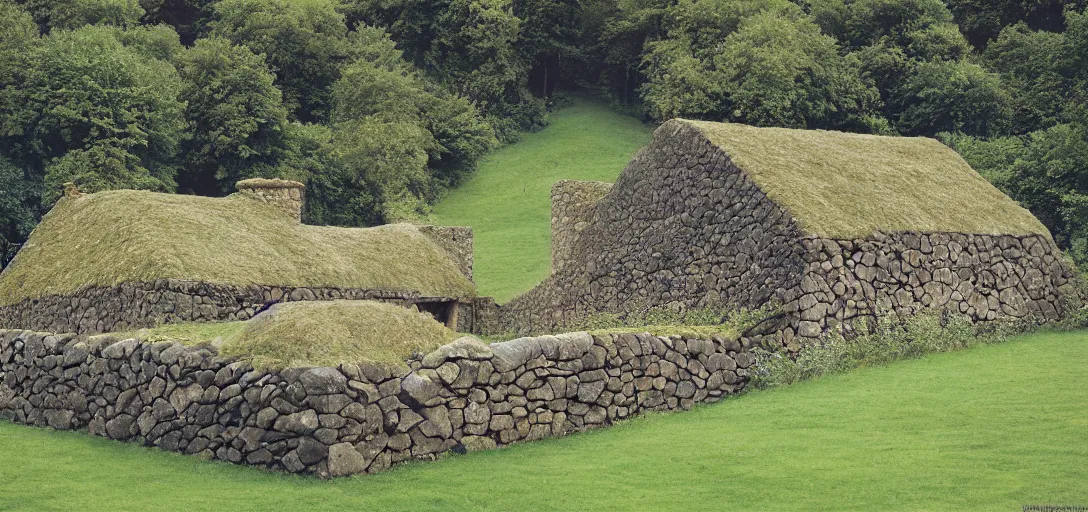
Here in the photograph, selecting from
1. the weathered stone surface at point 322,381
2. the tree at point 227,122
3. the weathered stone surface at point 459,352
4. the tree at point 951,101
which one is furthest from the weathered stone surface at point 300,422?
the tree at point 951,101

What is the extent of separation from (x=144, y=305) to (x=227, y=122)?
28175mm

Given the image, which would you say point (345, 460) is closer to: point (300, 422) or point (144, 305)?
point (300, 422)

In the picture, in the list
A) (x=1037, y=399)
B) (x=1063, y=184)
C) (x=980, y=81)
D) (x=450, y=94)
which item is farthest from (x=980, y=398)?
(x=450, y=94)

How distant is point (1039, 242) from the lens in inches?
1038

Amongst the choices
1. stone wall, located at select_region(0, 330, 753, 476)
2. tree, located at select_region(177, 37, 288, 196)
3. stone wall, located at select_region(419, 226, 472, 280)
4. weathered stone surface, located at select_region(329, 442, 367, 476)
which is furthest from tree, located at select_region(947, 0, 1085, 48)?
weathered stone surface, located at select_region(329, 442, 367, 476)

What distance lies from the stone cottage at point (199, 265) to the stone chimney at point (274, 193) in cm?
4

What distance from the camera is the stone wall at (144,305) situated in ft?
85.0

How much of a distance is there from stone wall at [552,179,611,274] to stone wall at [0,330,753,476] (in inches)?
365

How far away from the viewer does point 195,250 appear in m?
27.3

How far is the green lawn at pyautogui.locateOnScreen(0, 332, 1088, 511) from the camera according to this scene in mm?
13297

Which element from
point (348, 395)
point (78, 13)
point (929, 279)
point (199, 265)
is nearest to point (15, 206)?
point (199, 265)

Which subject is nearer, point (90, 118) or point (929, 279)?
point (929, 279)

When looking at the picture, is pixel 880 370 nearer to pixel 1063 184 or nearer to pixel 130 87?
pixel 1063 184

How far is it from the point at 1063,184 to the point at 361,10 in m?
47.8
